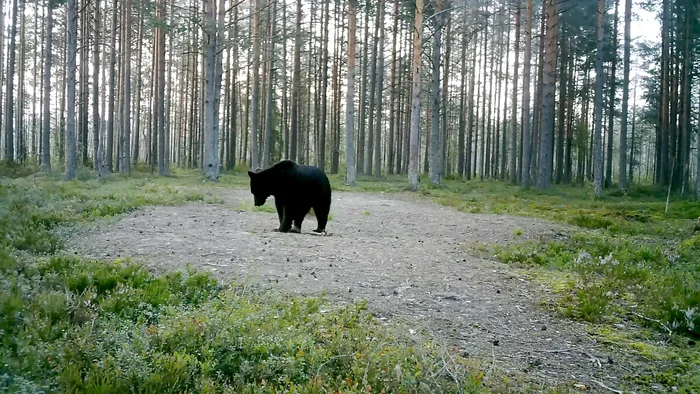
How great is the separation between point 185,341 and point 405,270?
4019 millimetres

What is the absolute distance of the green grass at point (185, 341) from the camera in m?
3.23

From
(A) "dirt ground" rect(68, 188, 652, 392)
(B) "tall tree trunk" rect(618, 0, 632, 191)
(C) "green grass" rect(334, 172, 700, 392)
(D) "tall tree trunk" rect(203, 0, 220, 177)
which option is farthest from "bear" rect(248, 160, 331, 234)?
(B) "tall tree trunk" rect(618, 0, 632, 191)

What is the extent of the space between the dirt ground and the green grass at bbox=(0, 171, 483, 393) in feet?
2.01

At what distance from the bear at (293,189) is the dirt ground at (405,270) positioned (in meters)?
0.54

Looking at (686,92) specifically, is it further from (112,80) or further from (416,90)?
(112,80)

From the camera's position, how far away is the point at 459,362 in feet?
13.1

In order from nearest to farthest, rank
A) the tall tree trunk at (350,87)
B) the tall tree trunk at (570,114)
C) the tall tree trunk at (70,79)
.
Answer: the tall tree trunk at (70,79) < the tall tree trunk at (350,87) < the tall tree trunk at (570,114)

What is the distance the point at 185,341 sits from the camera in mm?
3791

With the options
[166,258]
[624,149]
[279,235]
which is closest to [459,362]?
[166,258]

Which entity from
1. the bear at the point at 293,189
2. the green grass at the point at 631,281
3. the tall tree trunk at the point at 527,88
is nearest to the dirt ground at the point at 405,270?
the green grass at the point at 631,281

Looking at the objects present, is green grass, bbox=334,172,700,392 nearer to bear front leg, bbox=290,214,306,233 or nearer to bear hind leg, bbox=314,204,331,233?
bear hind leg, bbox=314,204,331,233

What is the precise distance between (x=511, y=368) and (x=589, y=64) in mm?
38147

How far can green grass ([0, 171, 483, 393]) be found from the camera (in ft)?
10.6

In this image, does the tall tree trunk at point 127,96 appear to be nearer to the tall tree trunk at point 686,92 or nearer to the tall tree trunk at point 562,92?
the tall tree trunk at point 562,92
